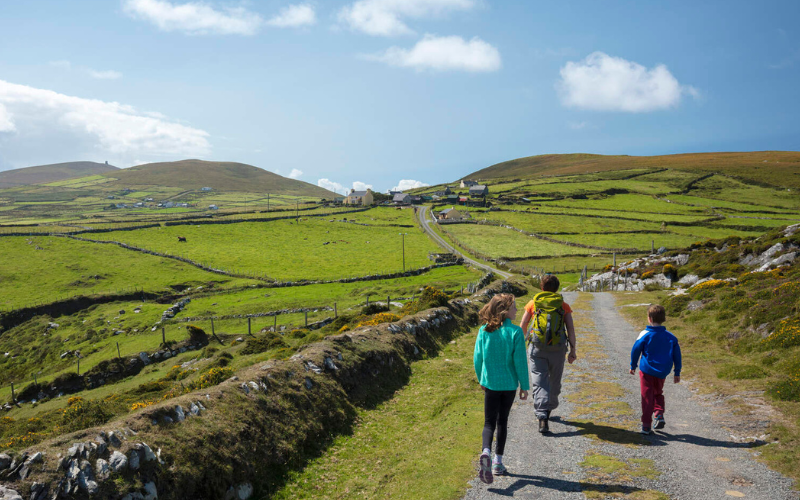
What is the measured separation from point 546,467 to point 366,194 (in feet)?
532

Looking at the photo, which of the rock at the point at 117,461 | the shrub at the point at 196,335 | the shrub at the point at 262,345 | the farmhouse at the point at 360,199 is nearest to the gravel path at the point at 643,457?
the rock at the point at 117,461

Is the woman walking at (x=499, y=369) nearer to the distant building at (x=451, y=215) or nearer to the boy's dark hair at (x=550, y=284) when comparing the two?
the boy's dark hair at (x=550, y=284)

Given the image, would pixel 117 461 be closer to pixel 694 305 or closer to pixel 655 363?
pixel 655 363

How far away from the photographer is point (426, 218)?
132625mm

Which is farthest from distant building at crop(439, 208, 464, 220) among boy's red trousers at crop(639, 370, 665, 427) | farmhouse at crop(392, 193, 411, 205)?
boy's red trousers at crop(639, 370, 665, 427)

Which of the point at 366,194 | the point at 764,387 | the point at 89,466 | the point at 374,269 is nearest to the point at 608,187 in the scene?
the point at 366,194

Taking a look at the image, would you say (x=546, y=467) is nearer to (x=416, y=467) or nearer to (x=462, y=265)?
(x=416, y=467)

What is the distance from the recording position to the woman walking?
7.77 meters

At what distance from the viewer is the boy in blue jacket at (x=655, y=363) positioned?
941 centimetres

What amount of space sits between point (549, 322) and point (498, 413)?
2.64 m

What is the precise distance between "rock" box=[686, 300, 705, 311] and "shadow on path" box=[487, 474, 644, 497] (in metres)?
20.1

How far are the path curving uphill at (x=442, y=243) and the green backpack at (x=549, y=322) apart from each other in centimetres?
5492

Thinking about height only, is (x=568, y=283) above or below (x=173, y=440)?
below

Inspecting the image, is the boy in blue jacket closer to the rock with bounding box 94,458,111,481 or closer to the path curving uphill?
the rock with bounding box 94,458,111,481
